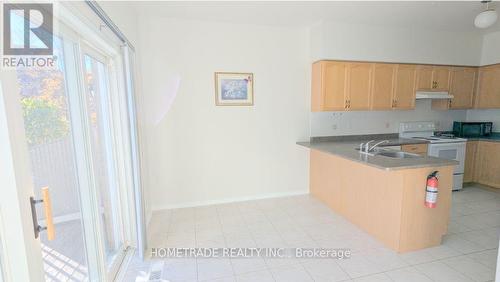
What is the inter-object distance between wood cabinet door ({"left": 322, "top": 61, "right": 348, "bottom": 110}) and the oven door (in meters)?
1.57

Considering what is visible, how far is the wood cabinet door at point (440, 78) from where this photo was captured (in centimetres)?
405

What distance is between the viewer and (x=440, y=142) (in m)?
3.86

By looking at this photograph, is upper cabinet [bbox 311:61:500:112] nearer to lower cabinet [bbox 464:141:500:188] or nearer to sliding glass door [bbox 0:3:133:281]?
lower cabinet [bbox 464:141:500:188]

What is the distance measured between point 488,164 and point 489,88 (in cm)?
127

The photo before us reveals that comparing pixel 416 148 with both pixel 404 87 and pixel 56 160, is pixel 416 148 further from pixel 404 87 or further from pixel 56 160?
pixel 56 160

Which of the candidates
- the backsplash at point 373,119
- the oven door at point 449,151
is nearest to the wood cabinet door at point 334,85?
the backsplash at point 373,119

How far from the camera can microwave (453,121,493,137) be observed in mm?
4309

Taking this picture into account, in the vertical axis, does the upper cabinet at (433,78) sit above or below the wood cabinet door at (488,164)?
above

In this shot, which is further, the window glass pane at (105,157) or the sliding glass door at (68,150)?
the window glass pane at (105,157)

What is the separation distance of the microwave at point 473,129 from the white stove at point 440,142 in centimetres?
40

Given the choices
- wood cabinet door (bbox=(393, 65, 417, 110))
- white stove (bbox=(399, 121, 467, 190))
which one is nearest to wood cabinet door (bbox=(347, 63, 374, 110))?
wood cabinet door (bbox=(393, 65, 417, 110))

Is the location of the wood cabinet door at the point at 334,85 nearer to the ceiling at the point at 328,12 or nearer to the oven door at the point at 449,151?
the ceiling at the point at 328,12

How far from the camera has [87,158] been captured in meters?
1.70

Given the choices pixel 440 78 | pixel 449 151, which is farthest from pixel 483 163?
pixel 440 78
